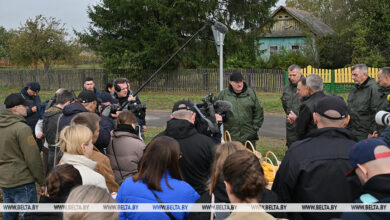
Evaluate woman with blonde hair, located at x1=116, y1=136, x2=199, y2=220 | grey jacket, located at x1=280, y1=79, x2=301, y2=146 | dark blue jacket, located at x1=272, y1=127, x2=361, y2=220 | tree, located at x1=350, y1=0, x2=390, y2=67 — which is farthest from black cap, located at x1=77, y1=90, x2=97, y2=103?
tree, located at x1=350, y1=0, x2=390, y2=67

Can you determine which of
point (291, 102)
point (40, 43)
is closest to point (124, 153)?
point (291, 102)

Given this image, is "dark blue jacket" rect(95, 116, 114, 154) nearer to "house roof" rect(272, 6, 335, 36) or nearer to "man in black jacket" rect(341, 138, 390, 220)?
"man in black jacket" rect(341, 138, 390, 220)

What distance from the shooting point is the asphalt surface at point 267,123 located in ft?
37.5

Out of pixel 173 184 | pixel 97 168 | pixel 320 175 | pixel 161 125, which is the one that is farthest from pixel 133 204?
pixel 161 125

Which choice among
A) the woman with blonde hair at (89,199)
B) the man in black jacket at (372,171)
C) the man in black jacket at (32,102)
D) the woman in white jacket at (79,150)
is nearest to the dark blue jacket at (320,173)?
the man in black jacket at (372,171)

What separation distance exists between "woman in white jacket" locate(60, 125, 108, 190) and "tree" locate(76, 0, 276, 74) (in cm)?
1958

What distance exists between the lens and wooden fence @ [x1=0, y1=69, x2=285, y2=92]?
76.6 feet

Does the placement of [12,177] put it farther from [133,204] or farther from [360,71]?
[360,71]

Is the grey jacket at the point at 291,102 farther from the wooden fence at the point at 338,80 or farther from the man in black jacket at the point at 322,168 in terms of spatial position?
the wooden fence at the point at 338,80

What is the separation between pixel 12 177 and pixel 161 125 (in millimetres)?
8662

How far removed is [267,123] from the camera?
43.0 feet

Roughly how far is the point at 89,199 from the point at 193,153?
1.52 meters

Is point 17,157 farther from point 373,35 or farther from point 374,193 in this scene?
point 373,35

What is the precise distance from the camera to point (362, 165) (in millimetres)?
2129
